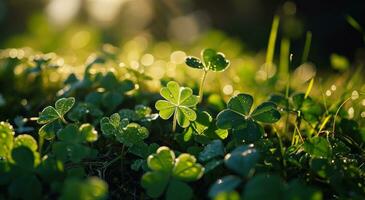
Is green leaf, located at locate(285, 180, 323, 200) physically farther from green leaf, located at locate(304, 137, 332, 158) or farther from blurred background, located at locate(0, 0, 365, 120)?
blurred background, located at locate(0, 0, 365, 120)

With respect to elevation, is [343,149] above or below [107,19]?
below

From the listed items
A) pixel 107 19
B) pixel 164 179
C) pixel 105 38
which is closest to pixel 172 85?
pixel 164 179

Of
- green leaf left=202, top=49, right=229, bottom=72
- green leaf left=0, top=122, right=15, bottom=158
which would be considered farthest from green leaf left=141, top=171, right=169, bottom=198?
green leaf left=202, top=49, right=229, bottom=72

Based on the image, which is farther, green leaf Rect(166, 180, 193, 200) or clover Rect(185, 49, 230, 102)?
clover Rect(185, 49, 230, 102)

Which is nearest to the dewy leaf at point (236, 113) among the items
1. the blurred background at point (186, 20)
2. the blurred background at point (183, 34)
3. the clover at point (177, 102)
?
the clover at point (177, 102)

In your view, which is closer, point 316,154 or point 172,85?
point 316,154

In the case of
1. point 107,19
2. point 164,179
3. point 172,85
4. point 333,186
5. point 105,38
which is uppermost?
point 107,19

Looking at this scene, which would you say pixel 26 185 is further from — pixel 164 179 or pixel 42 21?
pixel 42 21
